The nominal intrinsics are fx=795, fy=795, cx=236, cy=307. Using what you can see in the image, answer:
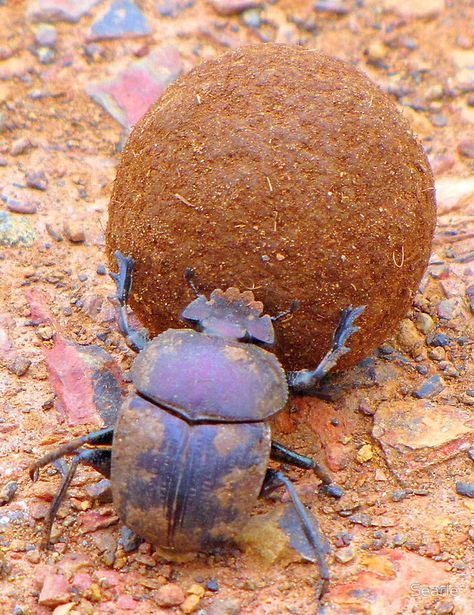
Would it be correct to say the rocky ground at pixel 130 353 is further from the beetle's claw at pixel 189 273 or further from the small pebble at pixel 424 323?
the beetle's claw at pixel 189 273

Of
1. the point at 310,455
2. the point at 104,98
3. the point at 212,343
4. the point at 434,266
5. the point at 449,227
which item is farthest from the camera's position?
the point at 104,98

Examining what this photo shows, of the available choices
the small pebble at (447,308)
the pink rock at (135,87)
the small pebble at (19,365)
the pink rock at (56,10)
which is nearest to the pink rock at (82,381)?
the small pebble at (19,365)

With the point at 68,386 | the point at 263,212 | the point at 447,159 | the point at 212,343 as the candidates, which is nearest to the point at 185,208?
the point at 263,212

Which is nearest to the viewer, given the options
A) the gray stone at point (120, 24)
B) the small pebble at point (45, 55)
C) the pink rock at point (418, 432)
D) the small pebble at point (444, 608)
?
the small pebble at point (444, 608)

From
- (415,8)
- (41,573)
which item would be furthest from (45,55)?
(41,573)

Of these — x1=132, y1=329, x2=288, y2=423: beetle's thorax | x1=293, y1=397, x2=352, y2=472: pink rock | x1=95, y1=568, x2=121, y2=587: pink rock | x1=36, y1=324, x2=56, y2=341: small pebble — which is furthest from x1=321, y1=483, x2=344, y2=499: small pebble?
x1=36, y1=324, x2=56, y2=341: small pebble

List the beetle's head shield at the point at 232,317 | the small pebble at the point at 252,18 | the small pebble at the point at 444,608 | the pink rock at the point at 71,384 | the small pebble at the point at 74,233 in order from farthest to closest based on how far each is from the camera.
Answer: the small pebble at the point at 252,18
the small pebble at the point at 74,233
the pink rock at the point at 71,384
the beetle's head shield at the point at 232,317
the small pebble at the point at 444,608

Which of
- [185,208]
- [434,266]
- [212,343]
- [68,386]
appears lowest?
[68,386]

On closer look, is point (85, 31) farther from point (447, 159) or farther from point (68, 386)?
point (68, 386)

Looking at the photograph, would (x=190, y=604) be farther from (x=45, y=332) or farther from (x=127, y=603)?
(x=45, y=332)
